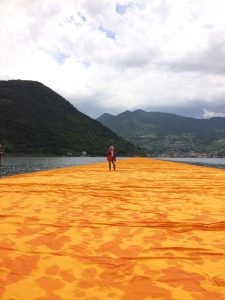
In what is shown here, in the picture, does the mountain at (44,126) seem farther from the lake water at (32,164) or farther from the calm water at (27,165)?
the calm water at (27,165)

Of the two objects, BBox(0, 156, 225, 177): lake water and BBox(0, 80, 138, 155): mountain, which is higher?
BBox(0, 80, 138, 155): mountain

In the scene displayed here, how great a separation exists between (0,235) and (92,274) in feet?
5.35

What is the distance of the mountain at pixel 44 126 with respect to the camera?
12350cm

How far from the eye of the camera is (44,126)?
139 m

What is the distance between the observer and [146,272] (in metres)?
2.74

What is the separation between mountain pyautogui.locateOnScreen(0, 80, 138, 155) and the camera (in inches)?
4862

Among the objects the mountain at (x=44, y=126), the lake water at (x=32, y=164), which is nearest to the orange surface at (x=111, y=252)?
the lake water at (x=32, y=164)

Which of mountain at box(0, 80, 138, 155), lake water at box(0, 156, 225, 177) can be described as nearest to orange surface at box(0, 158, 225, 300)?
lake water at box(0, 156, 225, 177)

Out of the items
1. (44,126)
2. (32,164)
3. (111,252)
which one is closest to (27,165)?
(32,164)

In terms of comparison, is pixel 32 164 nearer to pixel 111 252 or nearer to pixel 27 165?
pixel 27 165

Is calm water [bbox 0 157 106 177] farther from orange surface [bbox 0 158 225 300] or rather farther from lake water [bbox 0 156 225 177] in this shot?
orange surface [bbox 0 158 225 300]

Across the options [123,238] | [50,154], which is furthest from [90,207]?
[50,154]

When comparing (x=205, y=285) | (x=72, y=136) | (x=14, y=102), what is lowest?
(x=205, y=285)

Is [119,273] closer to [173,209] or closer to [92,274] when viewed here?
[92,274]
